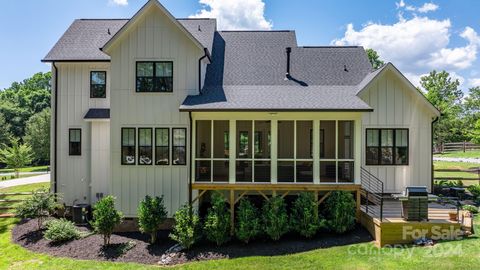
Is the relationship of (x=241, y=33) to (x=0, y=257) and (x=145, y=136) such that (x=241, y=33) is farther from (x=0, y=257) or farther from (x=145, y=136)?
(x=0, y=257)

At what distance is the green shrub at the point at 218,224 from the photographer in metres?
9.86

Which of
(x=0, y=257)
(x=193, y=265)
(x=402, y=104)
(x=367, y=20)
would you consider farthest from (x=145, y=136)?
(x=367, y=20)

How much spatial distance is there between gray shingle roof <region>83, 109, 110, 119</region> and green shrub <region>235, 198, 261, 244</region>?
24.6 feet

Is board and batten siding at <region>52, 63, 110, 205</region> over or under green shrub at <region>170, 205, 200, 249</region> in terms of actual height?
over

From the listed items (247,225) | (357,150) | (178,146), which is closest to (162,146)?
(178,146)

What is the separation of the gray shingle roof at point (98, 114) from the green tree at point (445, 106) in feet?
93.2

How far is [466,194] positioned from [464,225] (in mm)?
5556

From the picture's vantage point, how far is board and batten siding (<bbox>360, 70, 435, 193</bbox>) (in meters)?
12.3

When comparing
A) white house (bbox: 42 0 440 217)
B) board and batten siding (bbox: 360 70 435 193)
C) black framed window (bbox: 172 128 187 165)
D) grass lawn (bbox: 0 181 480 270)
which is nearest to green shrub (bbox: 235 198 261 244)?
white house (bbox: 42 0 440 217)

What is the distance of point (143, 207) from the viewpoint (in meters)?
10.4

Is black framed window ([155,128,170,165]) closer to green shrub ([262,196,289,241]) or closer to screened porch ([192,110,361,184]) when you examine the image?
screened porch ([192,110,361,184])

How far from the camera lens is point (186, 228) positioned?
9.87 meters

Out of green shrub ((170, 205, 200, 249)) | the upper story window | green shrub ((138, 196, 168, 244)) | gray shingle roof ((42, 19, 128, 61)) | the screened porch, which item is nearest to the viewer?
green shrub ((170, 205, 200, 249))

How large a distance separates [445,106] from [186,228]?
37264mm
